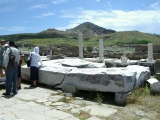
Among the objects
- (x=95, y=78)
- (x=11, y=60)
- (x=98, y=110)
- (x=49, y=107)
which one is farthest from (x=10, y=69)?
(x=98, y=110)

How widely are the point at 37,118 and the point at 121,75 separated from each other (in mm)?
2414

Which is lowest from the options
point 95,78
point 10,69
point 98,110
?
point 98,110

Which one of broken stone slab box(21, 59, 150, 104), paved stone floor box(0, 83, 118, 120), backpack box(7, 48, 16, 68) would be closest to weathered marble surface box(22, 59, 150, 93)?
broken stone slab box(21, 59, 150, 104)

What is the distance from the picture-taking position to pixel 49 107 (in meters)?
5.39

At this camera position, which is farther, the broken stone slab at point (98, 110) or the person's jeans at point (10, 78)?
the person's jeans at point (10, 78)

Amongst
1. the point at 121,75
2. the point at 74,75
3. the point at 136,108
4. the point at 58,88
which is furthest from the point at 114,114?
the point at 58,88

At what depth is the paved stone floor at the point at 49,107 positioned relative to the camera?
15.6 ft

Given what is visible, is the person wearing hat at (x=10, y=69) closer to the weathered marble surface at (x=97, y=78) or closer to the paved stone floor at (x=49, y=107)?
the paved stone floor at (x=49, y=107)

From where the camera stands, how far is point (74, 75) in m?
6.77

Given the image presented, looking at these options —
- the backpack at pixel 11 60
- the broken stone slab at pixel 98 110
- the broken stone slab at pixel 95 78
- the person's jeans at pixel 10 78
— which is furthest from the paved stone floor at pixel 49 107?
the backpack at pixel 11 60

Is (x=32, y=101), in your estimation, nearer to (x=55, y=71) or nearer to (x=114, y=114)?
(x=55, y=71)

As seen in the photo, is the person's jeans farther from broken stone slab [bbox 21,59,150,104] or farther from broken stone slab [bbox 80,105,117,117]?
broken stone slab [bbox 80,105,117,117]

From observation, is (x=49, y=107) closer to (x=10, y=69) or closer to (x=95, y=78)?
(x=95, y=78)

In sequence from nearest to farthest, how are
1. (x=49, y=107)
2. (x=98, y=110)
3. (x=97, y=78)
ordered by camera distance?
1. (x=98, y=110)
2. (x=49, y=107)
3. (x=97, y=78)
